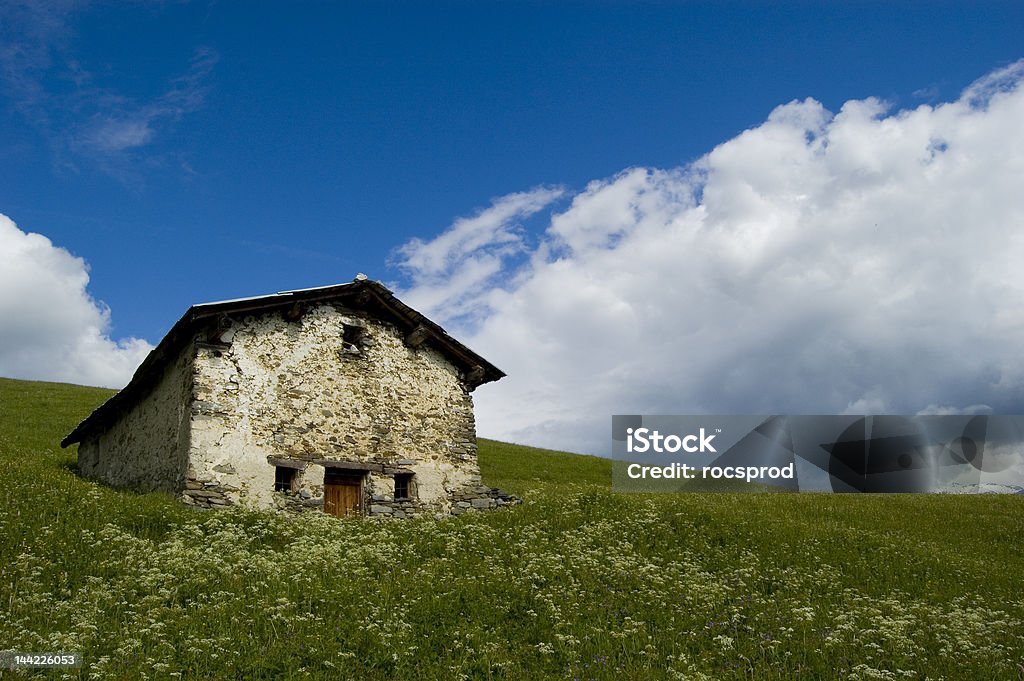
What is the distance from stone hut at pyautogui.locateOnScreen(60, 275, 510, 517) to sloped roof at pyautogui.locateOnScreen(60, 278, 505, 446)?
41 mm

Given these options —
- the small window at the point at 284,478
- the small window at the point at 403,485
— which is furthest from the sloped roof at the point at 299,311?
the small window at the point at 284,478

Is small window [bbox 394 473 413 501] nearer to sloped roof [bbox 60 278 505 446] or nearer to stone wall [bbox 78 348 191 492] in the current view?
sloped roof [bbox 60 278 505 446]

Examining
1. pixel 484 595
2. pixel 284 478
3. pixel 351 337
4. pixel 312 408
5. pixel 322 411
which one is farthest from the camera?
pixel 351 337

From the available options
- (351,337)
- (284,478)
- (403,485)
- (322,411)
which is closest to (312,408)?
(322,411)

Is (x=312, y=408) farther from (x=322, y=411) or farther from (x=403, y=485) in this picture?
(x=403, y=485)

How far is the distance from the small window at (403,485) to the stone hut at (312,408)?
0.09 ft

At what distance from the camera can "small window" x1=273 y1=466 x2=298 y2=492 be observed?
18.8 m

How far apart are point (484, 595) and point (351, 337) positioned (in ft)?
35.7

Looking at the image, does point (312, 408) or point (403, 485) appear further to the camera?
point (403, 485)

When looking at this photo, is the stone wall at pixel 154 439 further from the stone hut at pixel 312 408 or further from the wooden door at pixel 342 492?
the wooden door at pixel 342 492

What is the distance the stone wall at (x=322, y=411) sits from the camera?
18.2 meters

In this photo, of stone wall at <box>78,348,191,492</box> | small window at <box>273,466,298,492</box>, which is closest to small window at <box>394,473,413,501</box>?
small window at <box>273,466,298,492</box>

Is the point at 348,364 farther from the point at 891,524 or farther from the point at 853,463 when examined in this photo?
the point at 853,463

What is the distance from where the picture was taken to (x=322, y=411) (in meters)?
19.8
